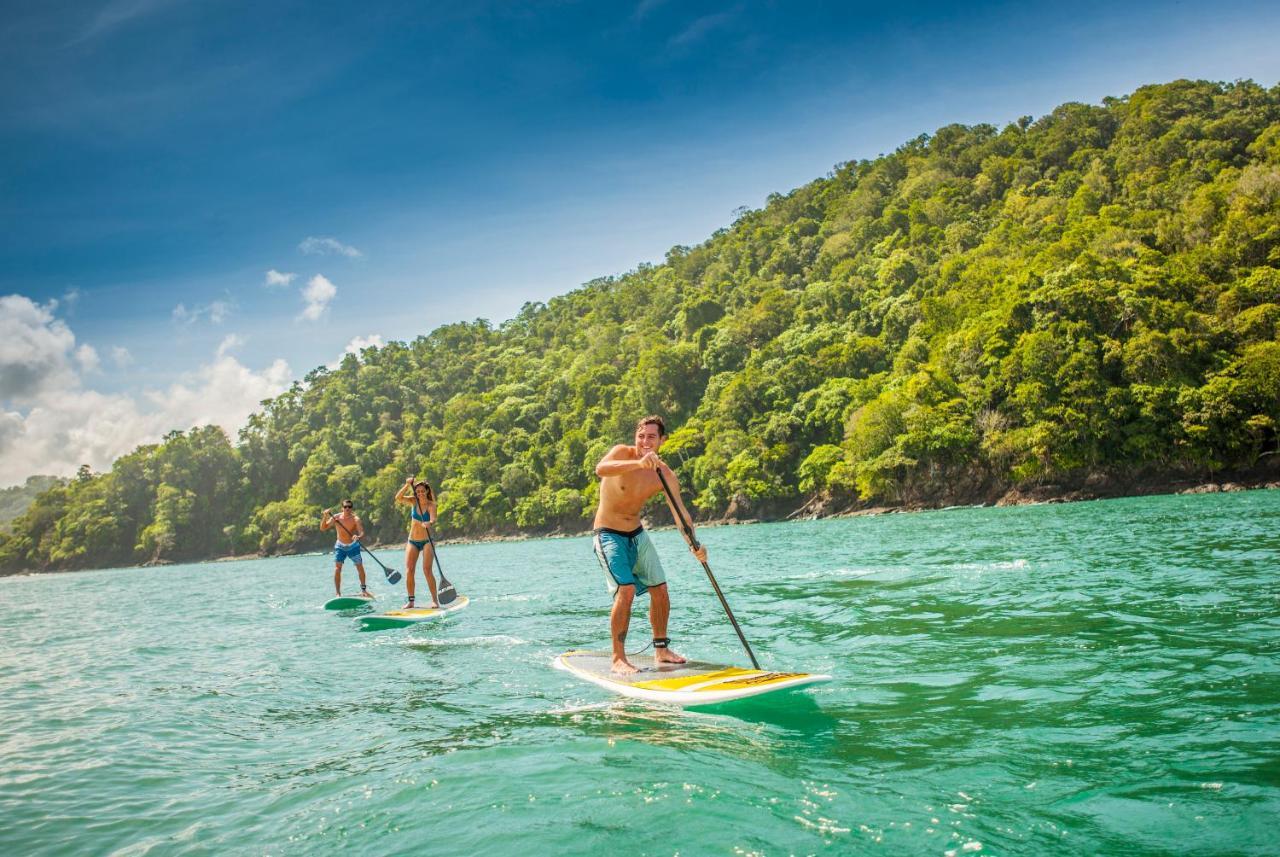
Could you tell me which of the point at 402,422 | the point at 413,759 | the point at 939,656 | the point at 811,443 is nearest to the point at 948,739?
the point at 939,656

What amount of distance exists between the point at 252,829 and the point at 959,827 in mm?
4211

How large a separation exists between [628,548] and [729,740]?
2.83m

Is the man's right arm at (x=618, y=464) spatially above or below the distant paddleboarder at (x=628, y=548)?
above

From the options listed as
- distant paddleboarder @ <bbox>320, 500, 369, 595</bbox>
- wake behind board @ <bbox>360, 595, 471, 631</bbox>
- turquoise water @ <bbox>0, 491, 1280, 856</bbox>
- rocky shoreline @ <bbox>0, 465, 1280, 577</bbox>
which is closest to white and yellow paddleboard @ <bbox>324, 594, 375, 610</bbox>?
distant paddleboarder @ <bbox>320, 500, 369, 595</bbox>

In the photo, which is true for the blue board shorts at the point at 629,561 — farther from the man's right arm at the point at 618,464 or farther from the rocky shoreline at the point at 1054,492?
the rocky shoreline at the point at 1054,492

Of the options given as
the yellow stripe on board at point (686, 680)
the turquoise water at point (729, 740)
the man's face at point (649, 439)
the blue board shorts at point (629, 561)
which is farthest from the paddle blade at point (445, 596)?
the man's face at point (649, 439)

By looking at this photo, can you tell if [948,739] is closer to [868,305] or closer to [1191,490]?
[1191,490]

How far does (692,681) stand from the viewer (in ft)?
23.8

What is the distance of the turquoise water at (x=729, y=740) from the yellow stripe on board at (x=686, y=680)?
39 centimetres

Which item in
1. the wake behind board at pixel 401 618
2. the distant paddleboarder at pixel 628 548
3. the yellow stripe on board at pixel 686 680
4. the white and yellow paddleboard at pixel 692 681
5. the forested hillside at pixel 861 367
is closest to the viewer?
the white and yellow paddleboard at pixel 692 681

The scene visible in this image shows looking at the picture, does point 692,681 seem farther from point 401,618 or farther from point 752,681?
point 401,618

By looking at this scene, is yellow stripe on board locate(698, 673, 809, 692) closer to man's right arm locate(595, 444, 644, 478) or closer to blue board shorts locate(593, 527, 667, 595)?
blue board shorts locate(593, 527, 667, 595)

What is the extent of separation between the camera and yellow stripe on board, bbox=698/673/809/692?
6773 millimetres

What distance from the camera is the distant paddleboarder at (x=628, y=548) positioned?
8180 millimetres
